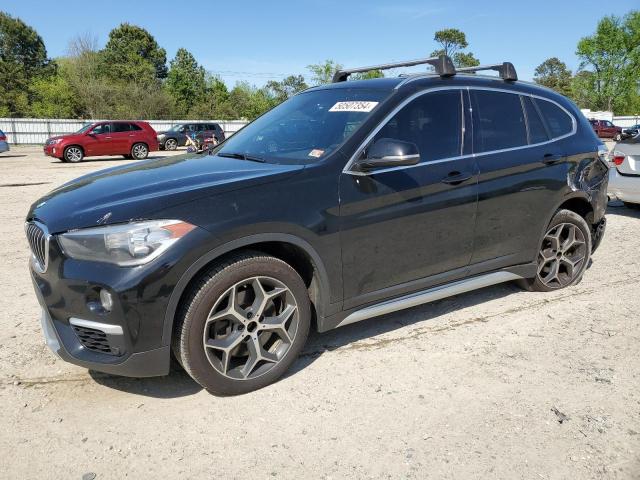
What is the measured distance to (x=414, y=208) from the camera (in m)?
3.59

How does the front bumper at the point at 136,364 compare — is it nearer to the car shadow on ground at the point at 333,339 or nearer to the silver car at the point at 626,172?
the car shadow on ground at the point at 333,339

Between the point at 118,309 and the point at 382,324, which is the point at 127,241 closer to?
the point at 118,309

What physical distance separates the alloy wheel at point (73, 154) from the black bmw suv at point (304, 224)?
65.1 ft

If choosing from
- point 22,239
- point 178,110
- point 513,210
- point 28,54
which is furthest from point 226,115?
point 513,210

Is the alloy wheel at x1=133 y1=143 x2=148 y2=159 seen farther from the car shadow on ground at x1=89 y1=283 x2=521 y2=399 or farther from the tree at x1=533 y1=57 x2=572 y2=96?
the tree at x1=533 y1=57 x2=572 y2=96

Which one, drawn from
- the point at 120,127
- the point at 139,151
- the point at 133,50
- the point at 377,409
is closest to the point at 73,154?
the point at 120,127

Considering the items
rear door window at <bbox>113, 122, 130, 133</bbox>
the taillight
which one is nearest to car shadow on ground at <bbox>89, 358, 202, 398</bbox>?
the taillight

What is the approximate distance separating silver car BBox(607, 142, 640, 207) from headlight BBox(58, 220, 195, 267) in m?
7.62

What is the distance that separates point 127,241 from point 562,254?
383cm

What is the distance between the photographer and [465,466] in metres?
2.51

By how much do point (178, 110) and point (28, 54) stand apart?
29.5 metres

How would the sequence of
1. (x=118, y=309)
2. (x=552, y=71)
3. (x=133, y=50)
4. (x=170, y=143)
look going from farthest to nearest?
(x=552, y=71) → (x=133, y=50) → (x=170, y=143) → (x=118, y=309)

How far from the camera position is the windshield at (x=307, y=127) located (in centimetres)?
354

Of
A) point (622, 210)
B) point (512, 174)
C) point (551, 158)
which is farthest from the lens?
point (622, 210)
